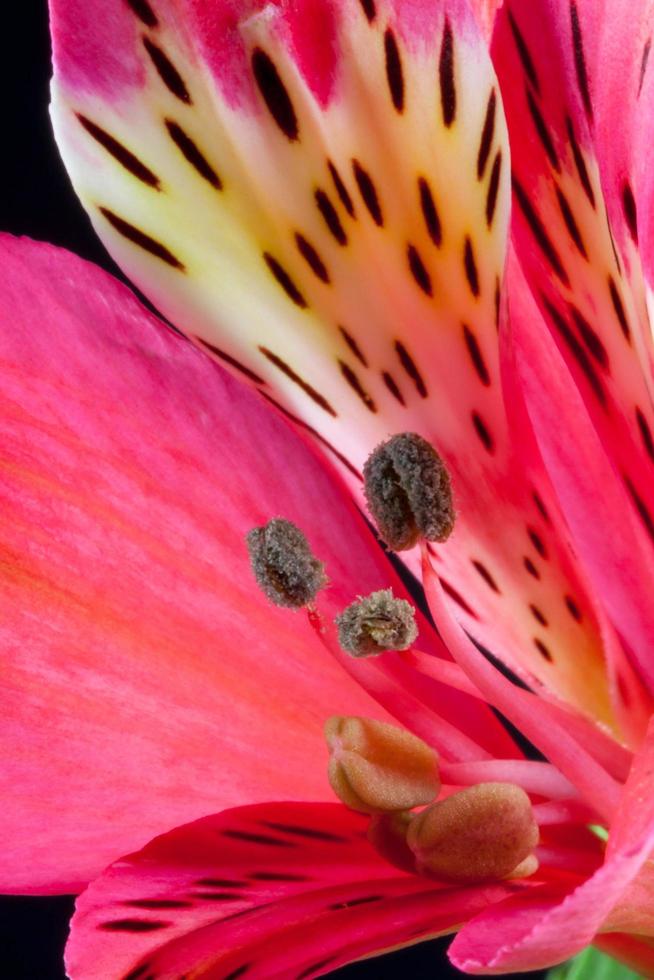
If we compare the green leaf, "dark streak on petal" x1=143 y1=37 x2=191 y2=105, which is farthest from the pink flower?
the green leaf

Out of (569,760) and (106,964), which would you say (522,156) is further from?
(106,964)

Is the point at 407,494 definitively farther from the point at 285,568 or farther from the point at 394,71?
the point at 394,71

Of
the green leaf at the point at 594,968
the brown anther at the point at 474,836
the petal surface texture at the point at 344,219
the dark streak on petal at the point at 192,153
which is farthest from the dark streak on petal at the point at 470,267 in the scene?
the green leaf at the point at 594,968

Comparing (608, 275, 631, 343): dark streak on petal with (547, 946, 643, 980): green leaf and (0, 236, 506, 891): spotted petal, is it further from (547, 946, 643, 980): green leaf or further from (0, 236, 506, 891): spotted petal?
(547, 946, 643, 980): green leaf

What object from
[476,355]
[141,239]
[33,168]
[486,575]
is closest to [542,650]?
[486,575]

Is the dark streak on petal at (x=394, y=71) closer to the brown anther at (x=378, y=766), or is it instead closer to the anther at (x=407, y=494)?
the anther at (x=407, y=494)

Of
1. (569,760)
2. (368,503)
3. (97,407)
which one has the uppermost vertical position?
(97,407)

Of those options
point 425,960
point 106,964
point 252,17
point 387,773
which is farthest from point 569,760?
point 425,960
